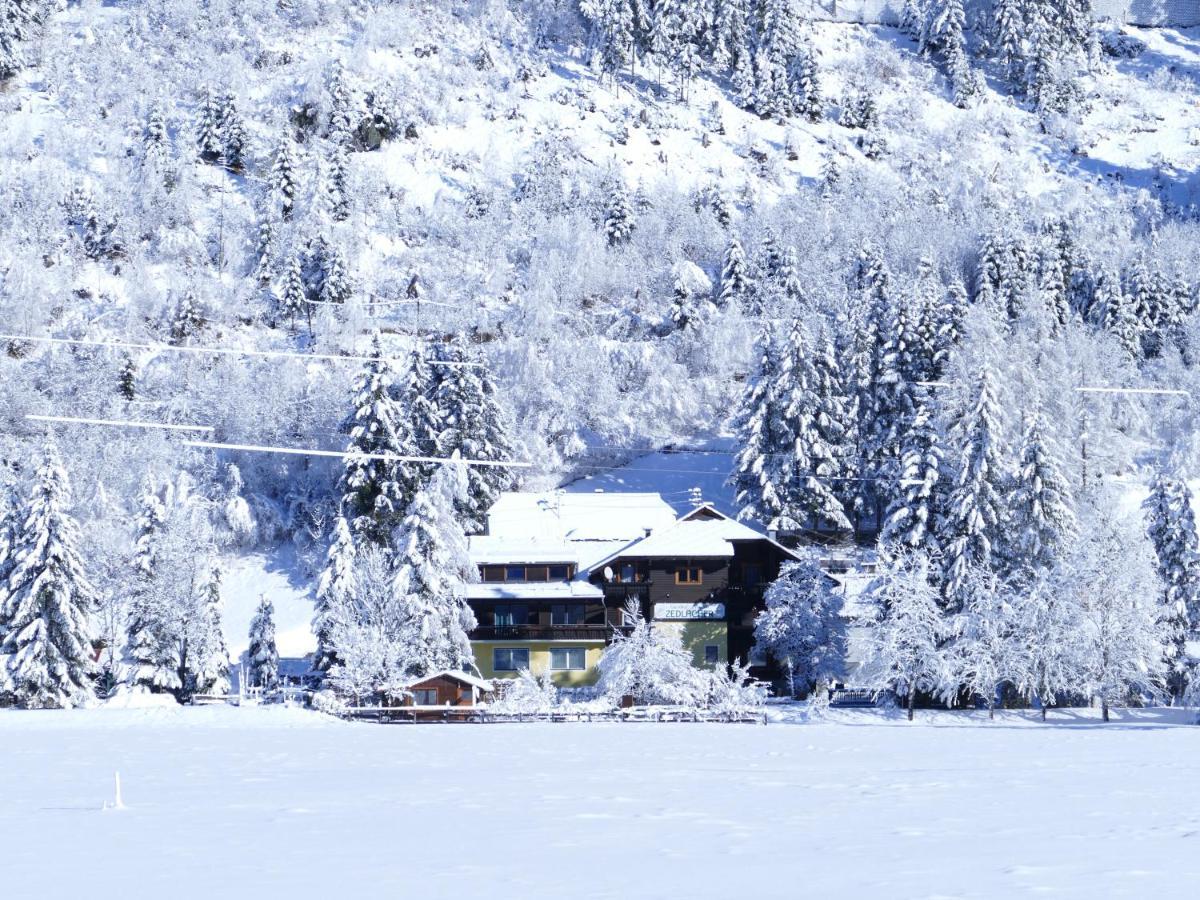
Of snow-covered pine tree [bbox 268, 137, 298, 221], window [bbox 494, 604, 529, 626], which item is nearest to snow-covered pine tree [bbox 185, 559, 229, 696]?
window [bbox 494, 604, 529, 626]

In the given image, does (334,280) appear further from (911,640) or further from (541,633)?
(911,640)

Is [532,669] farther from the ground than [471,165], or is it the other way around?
[471,165]

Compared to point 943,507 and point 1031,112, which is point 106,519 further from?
point 1031,112

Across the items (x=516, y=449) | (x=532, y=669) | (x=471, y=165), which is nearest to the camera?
(x=532, y=669)

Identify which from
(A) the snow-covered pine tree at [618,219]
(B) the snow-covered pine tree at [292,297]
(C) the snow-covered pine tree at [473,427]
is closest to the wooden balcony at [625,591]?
(C) the snow-covered pine tree at [473,427]

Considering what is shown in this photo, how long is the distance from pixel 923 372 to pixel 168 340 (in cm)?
5147

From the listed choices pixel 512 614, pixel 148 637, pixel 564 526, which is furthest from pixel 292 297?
pixel 148 637

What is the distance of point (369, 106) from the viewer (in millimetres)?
131125

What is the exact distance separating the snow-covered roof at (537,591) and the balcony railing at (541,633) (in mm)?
1242

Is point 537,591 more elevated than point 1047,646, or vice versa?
point 537,591

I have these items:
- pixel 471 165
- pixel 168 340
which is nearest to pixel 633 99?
pixel 471 165

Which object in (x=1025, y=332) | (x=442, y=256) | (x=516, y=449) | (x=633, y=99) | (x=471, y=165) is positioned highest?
(x=633, y=99)

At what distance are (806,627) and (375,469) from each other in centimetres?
2394

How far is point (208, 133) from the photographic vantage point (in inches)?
4882
